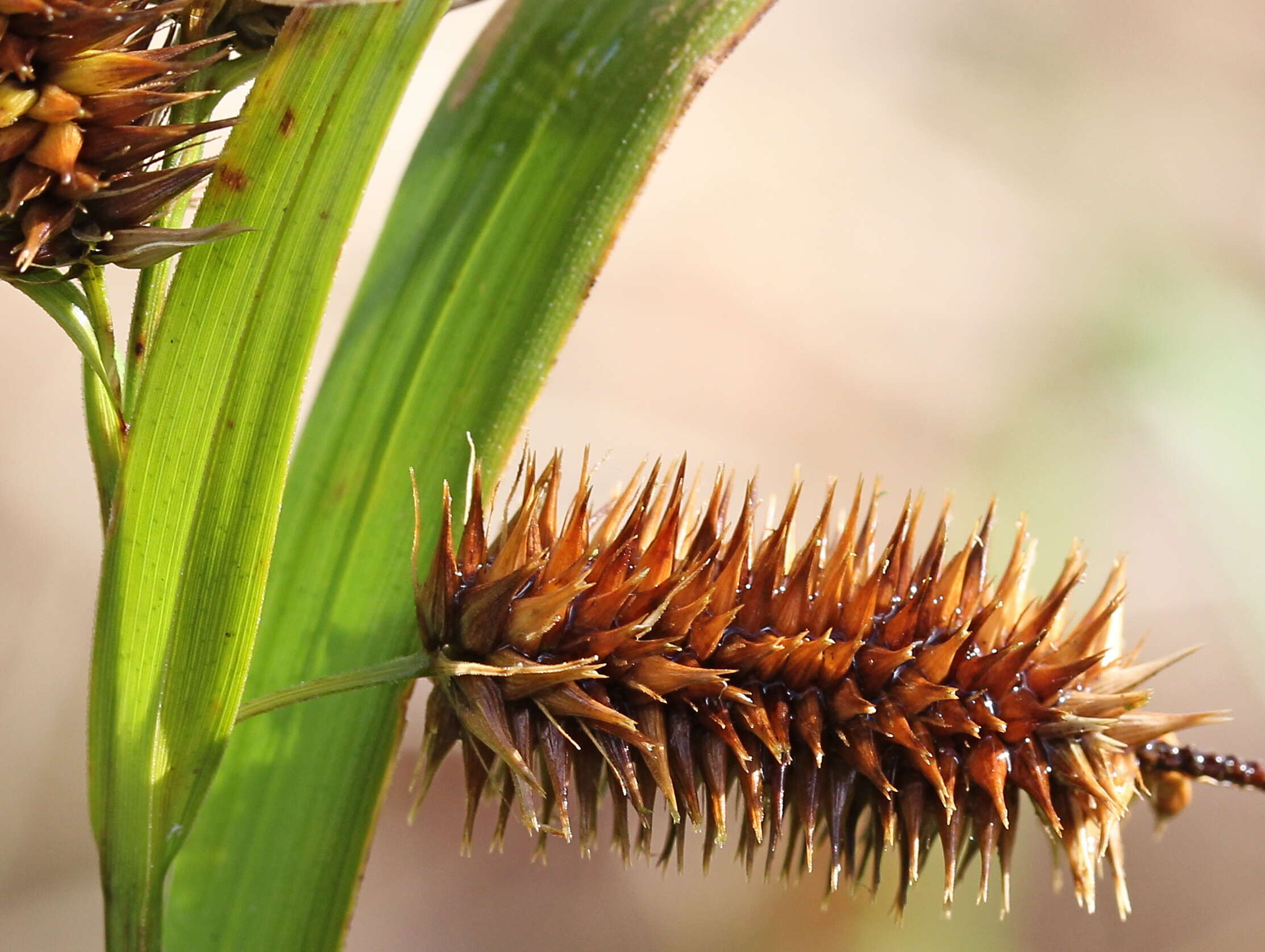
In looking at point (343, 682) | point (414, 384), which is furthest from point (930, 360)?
A: point (343, 682)

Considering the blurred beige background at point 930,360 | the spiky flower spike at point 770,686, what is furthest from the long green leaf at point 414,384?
the blurred beige background at point 930,360

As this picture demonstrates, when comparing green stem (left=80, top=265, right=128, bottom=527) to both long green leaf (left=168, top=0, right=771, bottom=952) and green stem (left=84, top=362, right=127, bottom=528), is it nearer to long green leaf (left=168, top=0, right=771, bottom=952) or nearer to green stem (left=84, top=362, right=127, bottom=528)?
green stem (left=84, top=362, right=127, bottom=528)

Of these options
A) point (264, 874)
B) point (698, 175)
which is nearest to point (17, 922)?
point (264, 874)

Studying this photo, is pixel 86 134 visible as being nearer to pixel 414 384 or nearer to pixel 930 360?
pixel 414 384

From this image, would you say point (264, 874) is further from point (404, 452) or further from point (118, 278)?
point (118, 278)

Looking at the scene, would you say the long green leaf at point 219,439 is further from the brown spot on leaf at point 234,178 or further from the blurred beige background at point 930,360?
the blurred beige background at point 930,360
